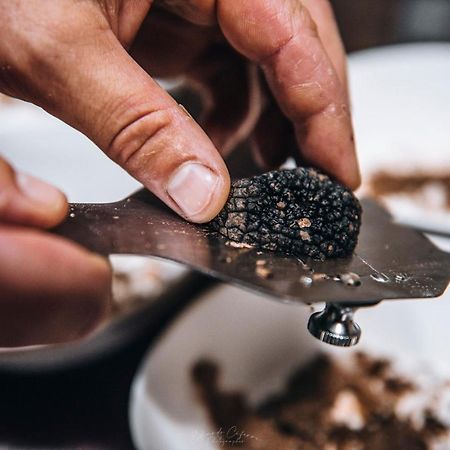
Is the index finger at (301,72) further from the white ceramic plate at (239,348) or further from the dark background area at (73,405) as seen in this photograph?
the dark background area at (73,405)

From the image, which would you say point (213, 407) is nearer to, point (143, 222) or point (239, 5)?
point (143, 222)

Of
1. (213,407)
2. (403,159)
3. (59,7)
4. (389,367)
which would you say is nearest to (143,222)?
(59,7)

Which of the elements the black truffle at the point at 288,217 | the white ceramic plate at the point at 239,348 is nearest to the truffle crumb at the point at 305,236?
the black truffle at the point at 288,217

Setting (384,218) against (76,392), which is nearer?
(384,218)

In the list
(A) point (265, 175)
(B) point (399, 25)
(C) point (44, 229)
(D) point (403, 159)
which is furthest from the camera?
(B) point (399, 25)

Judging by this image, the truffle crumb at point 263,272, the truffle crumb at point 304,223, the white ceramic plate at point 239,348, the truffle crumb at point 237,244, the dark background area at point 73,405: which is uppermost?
the truffle crumb at point 263,272

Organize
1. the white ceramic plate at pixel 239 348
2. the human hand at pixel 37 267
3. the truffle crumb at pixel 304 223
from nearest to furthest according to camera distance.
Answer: the human hand at pixel 37 267 → the truffle crumb at pixel 304 223 → the white ceramic plate at pixel 239 348
